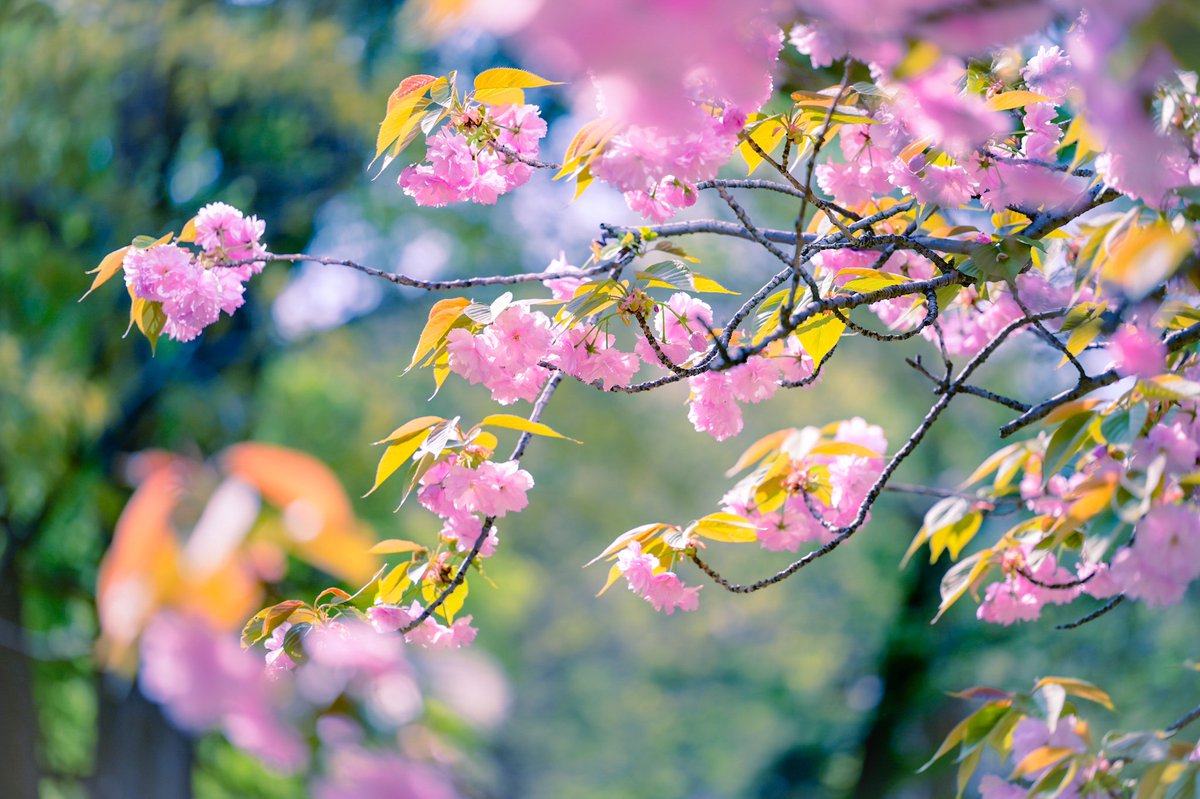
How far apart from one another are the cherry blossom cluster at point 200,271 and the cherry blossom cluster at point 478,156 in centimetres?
24

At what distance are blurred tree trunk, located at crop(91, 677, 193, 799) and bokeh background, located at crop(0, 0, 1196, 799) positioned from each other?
0.01m

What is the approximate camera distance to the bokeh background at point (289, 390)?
4316 millimetres

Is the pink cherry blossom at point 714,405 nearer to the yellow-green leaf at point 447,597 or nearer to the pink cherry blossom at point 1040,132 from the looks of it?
the yellow-green leaf at point 447,597

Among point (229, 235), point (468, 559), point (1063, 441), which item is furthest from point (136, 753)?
point (1063, 441)

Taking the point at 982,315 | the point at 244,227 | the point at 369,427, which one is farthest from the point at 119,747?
the point at 982,315

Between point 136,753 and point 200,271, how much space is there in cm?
496

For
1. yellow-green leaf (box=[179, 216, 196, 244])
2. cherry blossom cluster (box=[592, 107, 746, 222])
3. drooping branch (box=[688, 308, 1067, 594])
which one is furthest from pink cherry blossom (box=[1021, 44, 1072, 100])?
yellow-green leaf (box=[179, 216, 196, 244])

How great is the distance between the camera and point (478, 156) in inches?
53.3

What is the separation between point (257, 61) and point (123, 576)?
4253 millimetres

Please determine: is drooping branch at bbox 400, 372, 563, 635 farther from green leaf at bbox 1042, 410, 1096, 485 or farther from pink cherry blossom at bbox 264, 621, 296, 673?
green leaf at bbox 1042, 410, 1096, 485

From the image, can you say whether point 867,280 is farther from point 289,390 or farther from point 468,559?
point 289,390

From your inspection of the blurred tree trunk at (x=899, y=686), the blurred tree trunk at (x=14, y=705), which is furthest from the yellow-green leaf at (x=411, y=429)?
the blurred tree trunk at (x=899, y=686)

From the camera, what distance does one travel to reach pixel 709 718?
37.4 ft

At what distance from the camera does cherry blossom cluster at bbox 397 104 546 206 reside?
1.31 metres
